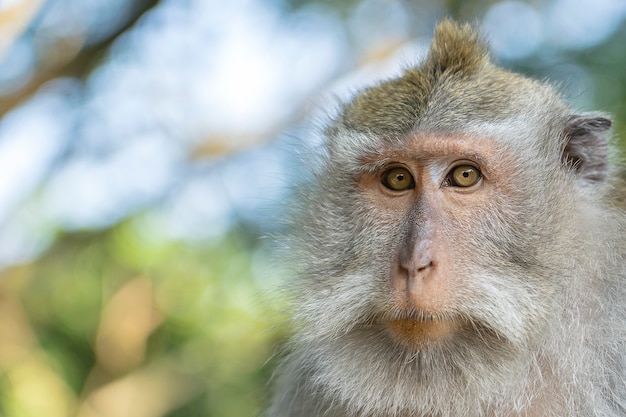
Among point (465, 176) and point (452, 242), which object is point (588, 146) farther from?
point (452, 242)

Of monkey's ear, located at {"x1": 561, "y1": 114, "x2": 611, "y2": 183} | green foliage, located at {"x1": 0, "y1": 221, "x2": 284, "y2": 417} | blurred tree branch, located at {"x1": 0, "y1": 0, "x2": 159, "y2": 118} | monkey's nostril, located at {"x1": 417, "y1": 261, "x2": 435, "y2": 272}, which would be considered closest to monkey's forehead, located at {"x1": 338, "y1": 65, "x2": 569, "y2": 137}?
monkey's ear, located at {"x1": 561, "y1": 114, "x2": 611, "y2": 183}

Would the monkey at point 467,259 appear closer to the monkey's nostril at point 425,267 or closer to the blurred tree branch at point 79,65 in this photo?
the monkey's nostril at point 425,267

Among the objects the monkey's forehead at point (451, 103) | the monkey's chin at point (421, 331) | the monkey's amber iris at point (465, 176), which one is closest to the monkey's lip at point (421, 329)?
the monkey's chin at point (421, 331)

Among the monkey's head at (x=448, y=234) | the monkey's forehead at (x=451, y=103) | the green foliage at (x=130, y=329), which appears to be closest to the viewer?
the monkey's head at (x=448, y=234)

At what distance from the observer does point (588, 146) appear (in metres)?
2.91

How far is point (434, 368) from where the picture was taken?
8.55ft

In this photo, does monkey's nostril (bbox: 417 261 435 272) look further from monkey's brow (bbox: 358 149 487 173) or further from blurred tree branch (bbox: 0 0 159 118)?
blurred tree branch (bbox: 0 0 159 118)

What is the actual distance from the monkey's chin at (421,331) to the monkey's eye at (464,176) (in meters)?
0.57

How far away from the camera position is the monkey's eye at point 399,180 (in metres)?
2.84

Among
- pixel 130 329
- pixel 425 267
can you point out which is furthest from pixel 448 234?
pixel 130 329

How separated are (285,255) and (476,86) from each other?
3.97 ft

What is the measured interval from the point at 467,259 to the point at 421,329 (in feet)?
1.03

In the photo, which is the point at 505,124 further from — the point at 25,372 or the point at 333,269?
the point at 25,372

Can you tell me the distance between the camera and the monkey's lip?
8.19ft
